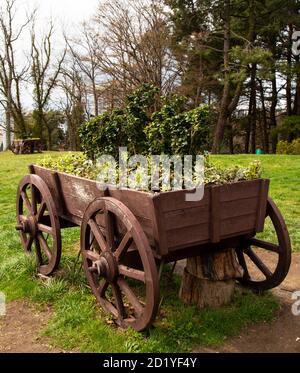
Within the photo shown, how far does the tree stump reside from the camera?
11.0ft

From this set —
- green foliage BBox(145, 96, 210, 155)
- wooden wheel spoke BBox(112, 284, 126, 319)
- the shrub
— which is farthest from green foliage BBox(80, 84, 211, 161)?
the shrub

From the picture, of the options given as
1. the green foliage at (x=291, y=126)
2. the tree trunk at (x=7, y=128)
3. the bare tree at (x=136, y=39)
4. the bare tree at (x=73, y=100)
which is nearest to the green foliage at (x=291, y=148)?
the green foliage at (x=291, y=126)

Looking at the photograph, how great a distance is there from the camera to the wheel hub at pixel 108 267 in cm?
301

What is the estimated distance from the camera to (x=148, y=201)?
268cm

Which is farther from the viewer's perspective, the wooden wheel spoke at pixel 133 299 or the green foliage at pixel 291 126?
the green foliage at pixel 291 126

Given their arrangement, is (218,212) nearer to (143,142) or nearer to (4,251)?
(143,142)

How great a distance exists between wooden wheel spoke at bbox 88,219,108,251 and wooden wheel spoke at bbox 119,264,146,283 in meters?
0.22

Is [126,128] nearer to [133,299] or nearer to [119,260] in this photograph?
[119,260]

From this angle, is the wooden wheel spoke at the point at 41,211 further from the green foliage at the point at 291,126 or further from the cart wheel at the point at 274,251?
the green foliage at the point at 291,126

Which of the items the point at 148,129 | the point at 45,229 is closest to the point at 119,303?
the point at 45,229

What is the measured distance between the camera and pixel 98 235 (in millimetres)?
3184

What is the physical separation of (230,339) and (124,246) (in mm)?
1031
